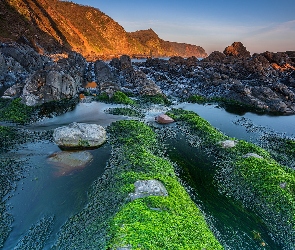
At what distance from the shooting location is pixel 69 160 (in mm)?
19406

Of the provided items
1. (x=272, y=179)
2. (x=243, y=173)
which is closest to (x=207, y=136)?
(x=243, y=173)

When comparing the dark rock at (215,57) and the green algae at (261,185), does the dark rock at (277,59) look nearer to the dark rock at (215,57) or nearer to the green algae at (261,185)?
the dark rock at (215,57)

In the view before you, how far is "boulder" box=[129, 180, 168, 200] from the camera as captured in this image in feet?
45.8

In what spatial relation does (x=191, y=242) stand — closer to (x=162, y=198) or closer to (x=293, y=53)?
(x=162, y=198)

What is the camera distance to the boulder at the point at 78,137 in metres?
21.6

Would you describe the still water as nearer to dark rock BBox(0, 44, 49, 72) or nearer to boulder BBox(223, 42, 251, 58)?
dark rock BBox(0, 44, 49, 72)

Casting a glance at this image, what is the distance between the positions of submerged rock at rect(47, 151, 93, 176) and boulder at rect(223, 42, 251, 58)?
120425 millimetres

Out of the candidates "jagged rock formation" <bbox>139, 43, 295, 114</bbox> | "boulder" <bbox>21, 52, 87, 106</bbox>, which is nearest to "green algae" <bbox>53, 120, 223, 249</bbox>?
"boulder" <bbox>21, 52, 87, 106</bbox>

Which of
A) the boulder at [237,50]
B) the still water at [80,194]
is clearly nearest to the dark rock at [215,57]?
the boulder at [237,50]

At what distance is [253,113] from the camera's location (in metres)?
36.9

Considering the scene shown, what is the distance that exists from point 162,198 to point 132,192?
1854 mm

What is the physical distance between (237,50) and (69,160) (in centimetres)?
12595

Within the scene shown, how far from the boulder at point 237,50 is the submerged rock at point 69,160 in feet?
395

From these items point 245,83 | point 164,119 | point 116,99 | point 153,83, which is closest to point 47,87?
point 116,99
